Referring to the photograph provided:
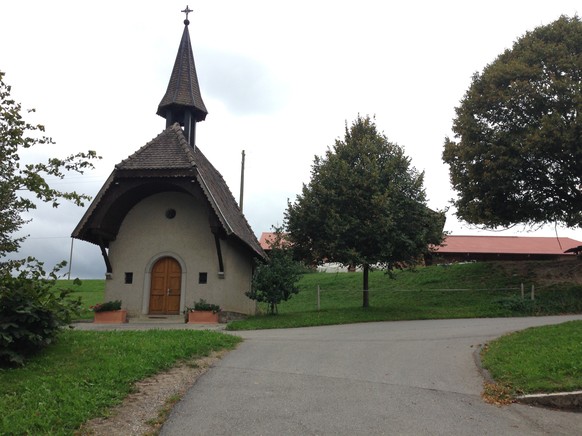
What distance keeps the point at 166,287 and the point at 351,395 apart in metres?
13.5

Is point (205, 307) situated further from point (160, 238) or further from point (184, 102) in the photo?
point (184, 102)

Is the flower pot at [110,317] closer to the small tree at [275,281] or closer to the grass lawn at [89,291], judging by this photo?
the grass lawn at [89,291]

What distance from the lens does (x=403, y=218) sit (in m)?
21.1

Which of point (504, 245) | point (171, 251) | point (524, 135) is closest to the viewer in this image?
point (171, 251)

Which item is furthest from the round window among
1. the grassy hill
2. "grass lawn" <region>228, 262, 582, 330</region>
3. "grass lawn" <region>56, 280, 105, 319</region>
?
"grass lawn" <region>56, 280, 105, 319</region>

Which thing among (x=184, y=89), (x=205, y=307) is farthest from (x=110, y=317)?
(x=184, y=89)

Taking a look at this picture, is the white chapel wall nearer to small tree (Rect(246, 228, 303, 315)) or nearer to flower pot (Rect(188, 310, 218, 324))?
flower pot (Rect(188, 310, 218, 324))

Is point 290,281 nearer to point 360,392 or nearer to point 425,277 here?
point 360,392

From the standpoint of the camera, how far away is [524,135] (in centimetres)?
2252

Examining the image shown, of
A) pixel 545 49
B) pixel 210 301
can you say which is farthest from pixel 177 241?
pixel 545 49

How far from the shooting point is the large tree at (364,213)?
20438mm

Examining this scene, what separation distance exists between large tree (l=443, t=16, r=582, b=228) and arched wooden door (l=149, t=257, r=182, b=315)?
13326 millimetres

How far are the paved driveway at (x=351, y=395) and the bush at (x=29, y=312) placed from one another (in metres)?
2.76

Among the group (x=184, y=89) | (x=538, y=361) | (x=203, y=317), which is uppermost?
(x=184, y=89)
